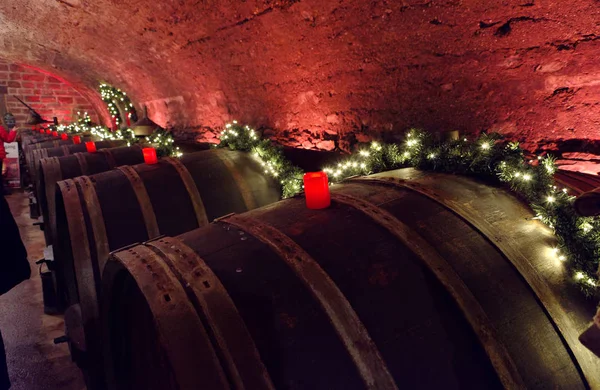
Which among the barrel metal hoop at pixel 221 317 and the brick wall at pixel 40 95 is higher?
the brick wall at pixel 40 95

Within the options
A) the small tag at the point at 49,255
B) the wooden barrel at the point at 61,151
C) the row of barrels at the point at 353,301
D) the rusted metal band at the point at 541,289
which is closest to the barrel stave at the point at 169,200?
the row of barrels at the point at 353,301

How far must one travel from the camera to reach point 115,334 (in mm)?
1552

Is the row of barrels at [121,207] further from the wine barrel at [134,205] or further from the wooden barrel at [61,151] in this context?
the wooden barrel at [61,151]

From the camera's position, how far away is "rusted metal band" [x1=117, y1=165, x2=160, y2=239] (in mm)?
2560

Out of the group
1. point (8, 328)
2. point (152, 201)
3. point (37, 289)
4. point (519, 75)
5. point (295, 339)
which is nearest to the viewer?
point (295, 339)

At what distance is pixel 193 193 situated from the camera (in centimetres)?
282

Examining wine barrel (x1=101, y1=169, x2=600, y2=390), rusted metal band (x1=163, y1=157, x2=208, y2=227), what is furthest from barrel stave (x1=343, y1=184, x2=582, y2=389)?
rusted metal band (x1=163, y1=157, x2=208, y2=227)

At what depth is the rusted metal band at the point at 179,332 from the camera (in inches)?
39.1

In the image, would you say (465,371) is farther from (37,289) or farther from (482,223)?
(37,289)

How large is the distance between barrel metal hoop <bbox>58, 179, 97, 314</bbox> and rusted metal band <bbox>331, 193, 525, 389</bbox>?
173 cm

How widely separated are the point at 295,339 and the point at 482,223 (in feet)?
3.06

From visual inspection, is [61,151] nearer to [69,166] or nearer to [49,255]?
[69,166]

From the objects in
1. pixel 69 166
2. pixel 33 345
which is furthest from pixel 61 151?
pixel 33 345

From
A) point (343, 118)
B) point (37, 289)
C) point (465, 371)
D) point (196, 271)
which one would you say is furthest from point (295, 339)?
point (37, 289)
